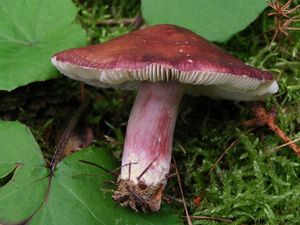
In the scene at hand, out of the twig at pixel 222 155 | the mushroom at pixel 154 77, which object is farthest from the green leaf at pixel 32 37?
the twig at pixel 222 155

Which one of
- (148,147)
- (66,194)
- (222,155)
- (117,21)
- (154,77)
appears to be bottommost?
(222,155)

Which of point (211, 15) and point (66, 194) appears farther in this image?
point (211, 15)

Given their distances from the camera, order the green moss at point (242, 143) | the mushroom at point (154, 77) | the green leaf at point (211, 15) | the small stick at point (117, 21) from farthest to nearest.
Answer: the small stick at point (117, 21) → the green leaf at point (211, 15) → the green moss at point (242, 143) → the mushroom at point (154, 77)

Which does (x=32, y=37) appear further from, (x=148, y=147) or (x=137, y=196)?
(x=137, y=196)

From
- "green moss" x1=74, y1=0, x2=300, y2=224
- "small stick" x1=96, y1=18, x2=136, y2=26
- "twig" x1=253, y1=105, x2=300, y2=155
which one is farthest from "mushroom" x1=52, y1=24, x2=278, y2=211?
"small stick" x1=96, y1=18, x2=136, y2=26

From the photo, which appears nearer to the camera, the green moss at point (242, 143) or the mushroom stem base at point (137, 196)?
the mushroom stem base at point (137, 196)

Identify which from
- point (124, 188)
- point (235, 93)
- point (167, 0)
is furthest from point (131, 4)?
point (124, 188)

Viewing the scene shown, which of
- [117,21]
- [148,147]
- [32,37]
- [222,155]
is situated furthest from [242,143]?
[32,37]

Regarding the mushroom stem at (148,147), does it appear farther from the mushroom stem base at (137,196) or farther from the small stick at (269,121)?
the small stick at (269,121)
